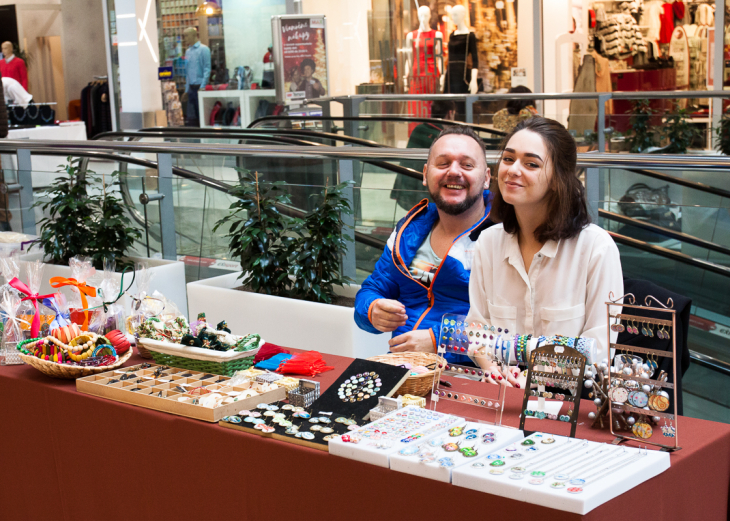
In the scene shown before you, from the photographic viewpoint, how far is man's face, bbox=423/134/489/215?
2.92 m

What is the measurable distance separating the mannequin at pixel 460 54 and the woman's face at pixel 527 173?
8.73m

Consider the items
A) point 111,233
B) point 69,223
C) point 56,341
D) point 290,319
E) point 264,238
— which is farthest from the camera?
point 69,223

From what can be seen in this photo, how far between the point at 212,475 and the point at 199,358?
48 centimetres

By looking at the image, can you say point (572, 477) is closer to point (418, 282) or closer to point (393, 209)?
point (418, 282)

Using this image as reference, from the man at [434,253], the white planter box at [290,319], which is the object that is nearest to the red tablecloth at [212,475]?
the man at [434,253]

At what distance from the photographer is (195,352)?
7.80ft

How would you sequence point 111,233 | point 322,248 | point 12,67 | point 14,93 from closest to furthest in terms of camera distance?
point 322,248 → point 111,233 → point 14,93 → point 12,67

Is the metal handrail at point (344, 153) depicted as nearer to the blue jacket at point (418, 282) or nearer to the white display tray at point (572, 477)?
the blue jacket at point (418, 282)

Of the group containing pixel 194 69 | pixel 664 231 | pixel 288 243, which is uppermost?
pixel 194 69

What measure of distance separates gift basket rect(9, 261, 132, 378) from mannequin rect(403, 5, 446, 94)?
8892 mm

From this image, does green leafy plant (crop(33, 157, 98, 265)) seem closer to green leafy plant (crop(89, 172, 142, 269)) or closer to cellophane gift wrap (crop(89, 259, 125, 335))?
green leafy plant (crop(89, 172, 142, 269))

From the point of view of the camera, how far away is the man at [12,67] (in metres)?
15.3

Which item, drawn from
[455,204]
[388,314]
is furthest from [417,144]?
[388,314]

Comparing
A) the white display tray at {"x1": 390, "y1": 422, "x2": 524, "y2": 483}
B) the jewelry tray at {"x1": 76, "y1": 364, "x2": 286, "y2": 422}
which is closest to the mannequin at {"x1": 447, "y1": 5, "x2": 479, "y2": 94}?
the jewelry tray at {"x1": 76, "y1": 364, "x2": 286, "y2": 422}
